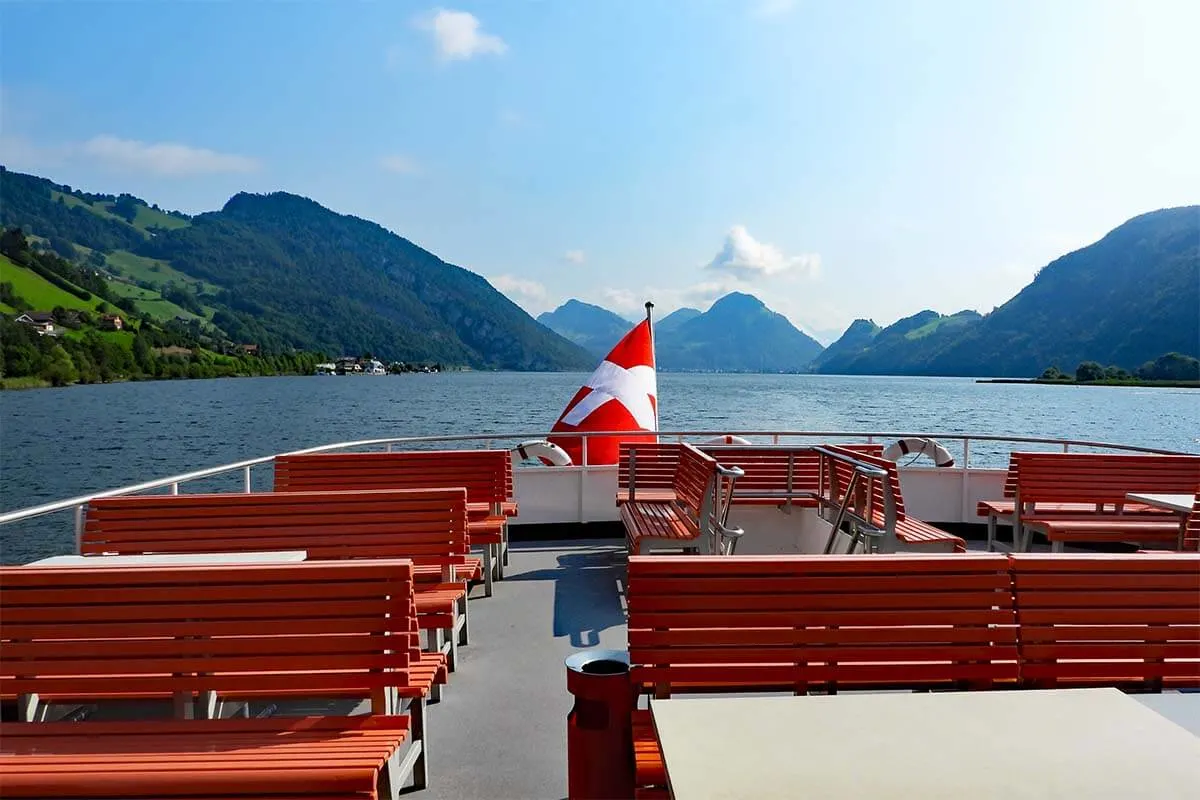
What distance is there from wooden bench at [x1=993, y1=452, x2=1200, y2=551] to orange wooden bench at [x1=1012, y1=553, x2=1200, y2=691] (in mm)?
3662

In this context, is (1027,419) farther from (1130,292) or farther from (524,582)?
(1130,292)

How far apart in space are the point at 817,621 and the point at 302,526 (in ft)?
9.03

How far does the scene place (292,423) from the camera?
2275 inches

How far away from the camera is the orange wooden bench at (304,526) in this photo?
4.30 meters

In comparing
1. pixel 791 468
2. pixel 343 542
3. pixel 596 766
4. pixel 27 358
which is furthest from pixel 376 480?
pixel 27 358

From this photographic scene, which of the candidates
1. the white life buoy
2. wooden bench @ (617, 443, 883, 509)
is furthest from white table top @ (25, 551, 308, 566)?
the white life buoy

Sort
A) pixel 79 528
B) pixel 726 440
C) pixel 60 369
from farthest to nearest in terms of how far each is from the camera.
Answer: pixel 60 369 → pixel 726 440 → pixel 79 528

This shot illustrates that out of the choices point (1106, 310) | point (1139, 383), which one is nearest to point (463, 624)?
point (1139, 383)

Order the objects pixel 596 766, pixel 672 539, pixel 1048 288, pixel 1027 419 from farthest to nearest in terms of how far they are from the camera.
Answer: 1. pixel 1048 288
2. pixel 1027 419
3. pixel 672 539
4. pixel 596 766

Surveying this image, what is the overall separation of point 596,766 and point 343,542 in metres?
2.18

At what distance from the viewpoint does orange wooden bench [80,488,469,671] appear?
430 centimetres

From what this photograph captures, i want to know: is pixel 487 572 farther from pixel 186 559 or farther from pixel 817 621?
pixel 817 621

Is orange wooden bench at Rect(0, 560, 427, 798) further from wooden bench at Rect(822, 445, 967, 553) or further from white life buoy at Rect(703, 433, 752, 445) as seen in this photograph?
white life buoy at Rect(703, 433, 752, 445)

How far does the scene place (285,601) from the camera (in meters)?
2.74
